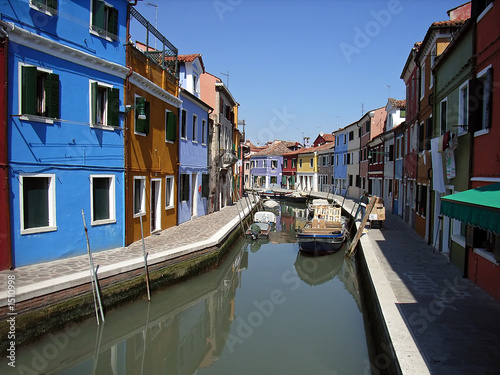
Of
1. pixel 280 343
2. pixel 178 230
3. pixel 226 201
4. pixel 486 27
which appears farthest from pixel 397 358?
pixel 226 201

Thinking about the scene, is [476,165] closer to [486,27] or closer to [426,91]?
[486,27]

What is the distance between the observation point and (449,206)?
21.8ft

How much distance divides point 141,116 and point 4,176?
13.5ft

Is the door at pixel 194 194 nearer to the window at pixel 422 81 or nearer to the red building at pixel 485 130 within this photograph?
the window at pixel 422 81

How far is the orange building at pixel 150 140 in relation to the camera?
12.3 metres

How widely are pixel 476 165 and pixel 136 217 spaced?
999cm

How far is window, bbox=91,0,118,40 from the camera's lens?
1058cm

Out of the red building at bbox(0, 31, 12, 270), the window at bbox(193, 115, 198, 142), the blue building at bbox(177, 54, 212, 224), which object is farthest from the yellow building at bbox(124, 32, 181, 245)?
the red building at bbox(0, 31, 12, 270)

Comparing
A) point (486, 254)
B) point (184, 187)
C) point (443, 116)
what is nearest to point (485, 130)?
point (486, 254)

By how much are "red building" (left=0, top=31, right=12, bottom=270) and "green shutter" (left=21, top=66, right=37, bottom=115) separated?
384mm

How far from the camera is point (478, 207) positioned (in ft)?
18.0

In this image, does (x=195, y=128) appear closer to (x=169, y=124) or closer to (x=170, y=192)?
(x=169, y=124)

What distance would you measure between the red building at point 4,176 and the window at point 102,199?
7.81ft

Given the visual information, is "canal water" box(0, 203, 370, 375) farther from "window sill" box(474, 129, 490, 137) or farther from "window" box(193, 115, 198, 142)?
"window" box(193, 115, 198, 142)
